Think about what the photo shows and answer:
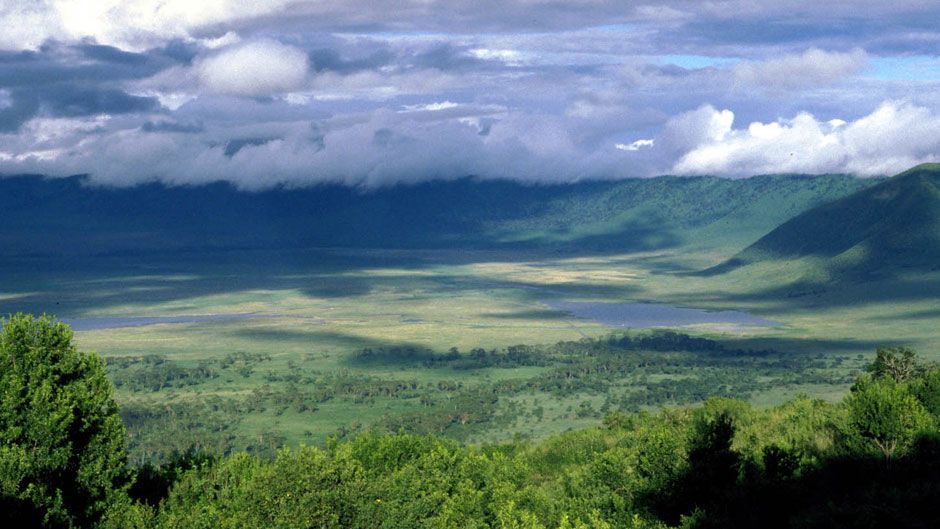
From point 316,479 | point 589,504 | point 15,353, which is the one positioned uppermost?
point 15,353

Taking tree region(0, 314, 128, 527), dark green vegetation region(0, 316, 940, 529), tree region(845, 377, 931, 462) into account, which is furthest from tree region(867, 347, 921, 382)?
tree region(0, 314, 128, 527)

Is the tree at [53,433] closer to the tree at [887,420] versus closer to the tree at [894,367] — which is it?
the tree at [887,420]

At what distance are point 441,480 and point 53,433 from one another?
19.9 m

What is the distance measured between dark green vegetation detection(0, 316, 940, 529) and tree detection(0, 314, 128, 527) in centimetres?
6

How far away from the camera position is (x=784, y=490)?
5647cm

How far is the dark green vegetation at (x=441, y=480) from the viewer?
4659 cm

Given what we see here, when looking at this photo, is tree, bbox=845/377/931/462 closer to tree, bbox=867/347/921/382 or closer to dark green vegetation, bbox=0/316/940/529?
dark green vegetation, bbox=0/316/940/529

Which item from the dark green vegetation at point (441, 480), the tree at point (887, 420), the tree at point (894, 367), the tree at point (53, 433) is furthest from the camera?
the tree at point (894, 367)

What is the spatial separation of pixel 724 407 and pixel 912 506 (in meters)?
54.5

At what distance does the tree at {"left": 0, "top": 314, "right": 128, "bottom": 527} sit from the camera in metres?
46.9

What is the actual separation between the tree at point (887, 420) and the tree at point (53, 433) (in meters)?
37.9

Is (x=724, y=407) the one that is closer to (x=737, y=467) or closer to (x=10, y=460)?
(x=737, y=467)

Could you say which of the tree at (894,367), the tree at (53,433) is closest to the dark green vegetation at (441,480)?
the tree at (53,433)

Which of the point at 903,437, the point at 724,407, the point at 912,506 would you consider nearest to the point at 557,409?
the point at 724,407
